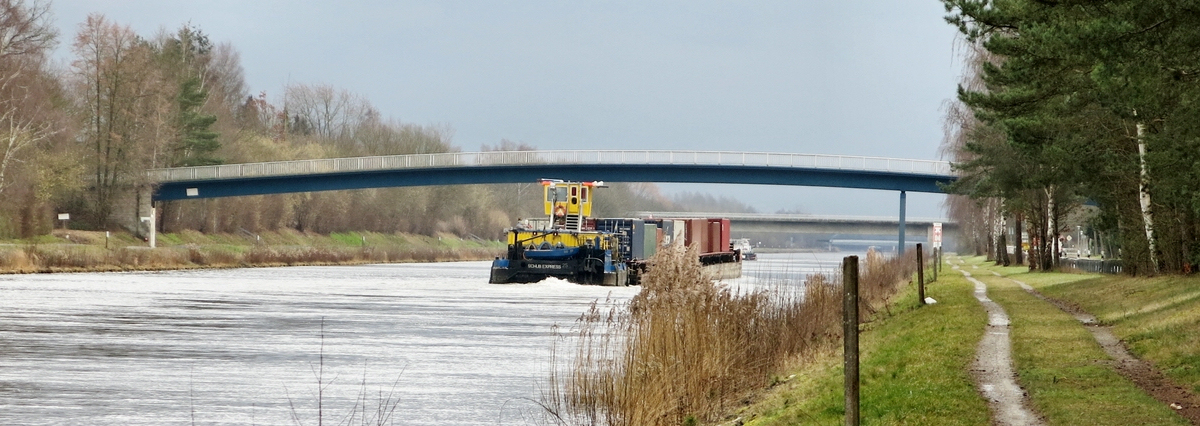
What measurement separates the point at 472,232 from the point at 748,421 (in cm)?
11460

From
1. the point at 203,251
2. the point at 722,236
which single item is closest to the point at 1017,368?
the point at 722,236

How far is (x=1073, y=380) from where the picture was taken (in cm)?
1603

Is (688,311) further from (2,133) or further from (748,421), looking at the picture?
(2,133)

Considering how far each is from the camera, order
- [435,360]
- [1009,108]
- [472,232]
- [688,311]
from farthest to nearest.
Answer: [472,232] → [1009,108] → [435,360] → [688,311]

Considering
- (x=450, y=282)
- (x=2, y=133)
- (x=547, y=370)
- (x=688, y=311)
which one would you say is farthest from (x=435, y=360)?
(x=2, y=133)

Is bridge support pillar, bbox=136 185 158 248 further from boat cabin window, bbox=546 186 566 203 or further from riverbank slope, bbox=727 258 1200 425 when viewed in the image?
riverbank slope, bbox=727 258 1200 425

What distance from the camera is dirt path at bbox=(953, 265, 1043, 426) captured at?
13266mm

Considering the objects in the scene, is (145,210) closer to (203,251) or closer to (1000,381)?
(203,251)

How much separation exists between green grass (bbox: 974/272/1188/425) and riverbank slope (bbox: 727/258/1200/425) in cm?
1

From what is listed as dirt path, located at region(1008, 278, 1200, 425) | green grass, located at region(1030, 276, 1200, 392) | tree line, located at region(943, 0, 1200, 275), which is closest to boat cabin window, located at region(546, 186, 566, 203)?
tree line, located at region(943, 0, 1200, 275)

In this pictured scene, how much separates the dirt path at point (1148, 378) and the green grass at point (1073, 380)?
0.17 metres

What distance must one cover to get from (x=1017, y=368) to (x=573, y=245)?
127 ft

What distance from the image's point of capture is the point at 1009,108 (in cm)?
3216

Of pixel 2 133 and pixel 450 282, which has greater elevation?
pixel 2 133
